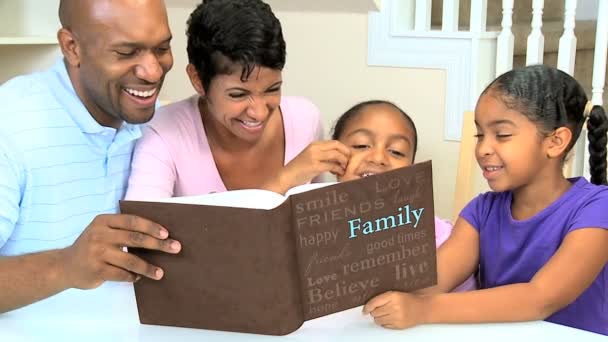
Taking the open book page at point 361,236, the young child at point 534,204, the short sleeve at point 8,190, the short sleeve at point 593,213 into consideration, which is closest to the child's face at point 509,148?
the young child at point 534,204

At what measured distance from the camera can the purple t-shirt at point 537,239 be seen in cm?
140

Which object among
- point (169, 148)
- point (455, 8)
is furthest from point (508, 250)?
point (455, 8)

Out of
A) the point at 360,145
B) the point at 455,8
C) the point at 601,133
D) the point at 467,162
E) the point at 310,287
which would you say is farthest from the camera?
the point at 455,8

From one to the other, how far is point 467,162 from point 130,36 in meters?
0.90

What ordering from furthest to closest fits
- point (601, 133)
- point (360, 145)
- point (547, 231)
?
point (360, 145) < point (601, 133) < point (547, 231)

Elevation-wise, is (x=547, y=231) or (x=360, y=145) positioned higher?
(x=360, y=145)

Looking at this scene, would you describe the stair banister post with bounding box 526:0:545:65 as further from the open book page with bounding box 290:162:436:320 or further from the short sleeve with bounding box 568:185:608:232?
the open book page with bounding box 290:162:436:320

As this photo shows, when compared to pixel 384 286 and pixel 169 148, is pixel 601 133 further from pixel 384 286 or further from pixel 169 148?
pixel 169 148

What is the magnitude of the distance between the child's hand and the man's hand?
0.99ft

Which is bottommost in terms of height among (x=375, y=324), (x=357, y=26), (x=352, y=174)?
(x=375, y=324)

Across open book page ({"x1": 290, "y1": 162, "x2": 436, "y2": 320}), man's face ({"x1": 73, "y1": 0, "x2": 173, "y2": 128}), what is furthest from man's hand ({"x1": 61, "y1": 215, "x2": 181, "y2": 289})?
man's face ({"x1": 73, "y1": 0, "x2": 173, "y2": 128})

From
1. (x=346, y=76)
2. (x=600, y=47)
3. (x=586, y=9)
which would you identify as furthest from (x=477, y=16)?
(x=586, y=9)

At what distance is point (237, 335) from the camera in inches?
43.5

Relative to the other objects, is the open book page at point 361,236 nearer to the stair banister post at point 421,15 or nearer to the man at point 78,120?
the man at point 78,120
